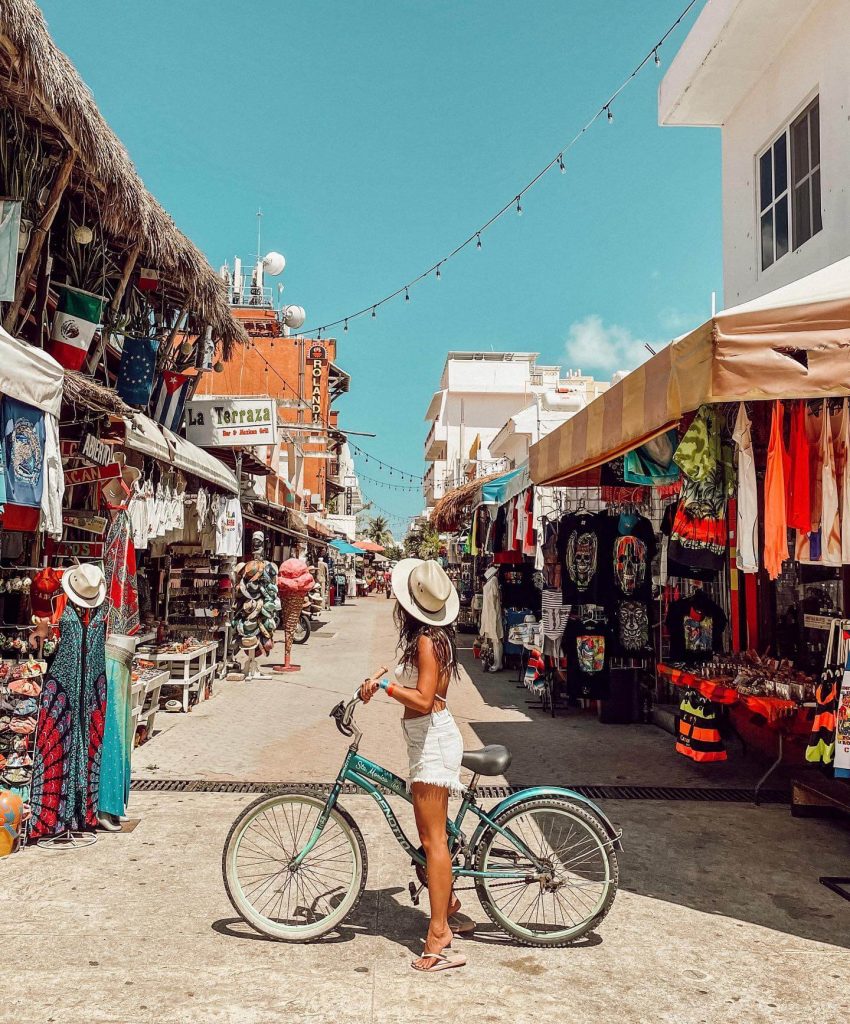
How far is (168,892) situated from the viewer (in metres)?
4.50

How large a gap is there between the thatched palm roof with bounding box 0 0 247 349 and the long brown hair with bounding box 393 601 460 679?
4.80 metres

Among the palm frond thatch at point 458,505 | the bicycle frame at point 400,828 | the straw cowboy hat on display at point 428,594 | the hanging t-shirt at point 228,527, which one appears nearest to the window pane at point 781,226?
the straw cowboy hat on display at point 428,594

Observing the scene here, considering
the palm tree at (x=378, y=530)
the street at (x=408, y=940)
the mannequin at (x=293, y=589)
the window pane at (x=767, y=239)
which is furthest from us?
the palm tree at (x=378, y=530)

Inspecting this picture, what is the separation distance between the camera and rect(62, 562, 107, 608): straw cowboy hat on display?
206 inches

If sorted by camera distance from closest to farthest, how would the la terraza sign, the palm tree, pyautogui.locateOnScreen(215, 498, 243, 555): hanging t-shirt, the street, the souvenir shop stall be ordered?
the street
the souvenir shop stall
the la terraza sign
pyautogui.locateOnScreen(215, 498, 243, 555): hanging t-shirt
the palm tree

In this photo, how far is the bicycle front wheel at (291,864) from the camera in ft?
12.9

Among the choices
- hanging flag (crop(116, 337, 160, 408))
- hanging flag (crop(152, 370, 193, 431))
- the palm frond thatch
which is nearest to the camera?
hanging flag (crop(116, 337, 160, 408))

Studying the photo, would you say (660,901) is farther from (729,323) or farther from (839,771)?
(729,323)

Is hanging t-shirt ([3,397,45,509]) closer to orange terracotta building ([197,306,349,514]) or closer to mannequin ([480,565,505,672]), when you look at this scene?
mannequin ([480,565,505,672])

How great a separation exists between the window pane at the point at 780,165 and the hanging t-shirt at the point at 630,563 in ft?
12.6

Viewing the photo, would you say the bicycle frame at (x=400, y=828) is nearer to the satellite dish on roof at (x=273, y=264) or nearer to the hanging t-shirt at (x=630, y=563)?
the hanging t-shirt at (x=630, y=563)

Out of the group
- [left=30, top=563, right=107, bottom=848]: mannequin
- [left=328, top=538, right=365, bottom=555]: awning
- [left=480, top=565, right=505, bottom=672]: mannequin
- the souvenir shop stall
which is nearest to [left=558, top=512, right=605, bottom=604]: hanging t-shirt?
the souvenir shop stall

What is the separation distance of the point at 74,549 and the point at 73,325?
2.28 meters

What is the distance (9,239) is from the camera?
638 centimetres
